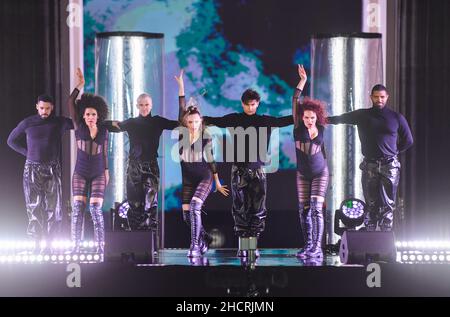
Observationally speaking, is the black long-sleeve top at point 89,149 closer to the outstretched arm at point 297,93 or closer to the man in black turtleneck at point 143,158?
the man in black turtleneck at point 143,158

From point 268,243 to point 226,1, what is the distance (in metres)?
2.30

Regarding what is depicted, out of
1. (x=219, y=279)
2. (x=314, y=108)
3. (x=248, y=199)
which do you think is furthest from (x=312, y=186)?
(x=219, y=279)

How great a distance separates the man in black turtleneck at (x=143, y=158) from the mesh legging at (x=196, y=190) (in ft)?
0.88

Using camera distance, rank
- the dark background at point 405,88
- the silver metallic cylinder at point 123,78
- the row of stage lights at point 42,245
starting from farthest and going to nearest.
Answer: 1. the dark background at point 405,88
2. the silver metallic cylinder at point 123,78
3. the row of stage lights at point 42,245

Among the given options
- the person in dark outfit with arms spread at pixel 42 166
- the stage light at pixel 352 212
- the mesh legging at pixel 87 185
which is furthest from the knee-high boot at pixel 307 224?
the person in dark outfit with arms spread at pixel 42 166

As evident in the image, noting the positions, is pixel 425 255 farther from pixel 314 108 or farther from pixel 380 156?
pixel 314 108

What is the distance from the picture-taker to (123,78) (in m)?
7.69

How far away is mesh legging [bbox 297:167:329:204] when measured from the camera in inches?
290

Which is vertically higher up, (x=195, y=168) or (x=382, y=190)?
(x=195, y=168)

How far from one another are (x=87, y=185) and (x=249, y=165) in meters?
1.32

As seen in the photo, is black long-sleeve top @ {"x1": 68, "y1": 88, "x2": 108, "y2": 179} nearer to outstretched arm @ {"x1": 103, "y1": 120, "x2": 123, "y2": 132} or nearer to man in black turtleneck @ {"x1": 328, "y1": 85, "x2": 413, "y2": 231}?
outstretched arm @ {"x1": 103, "y1": 120, "x2": 123, "y2": 132}

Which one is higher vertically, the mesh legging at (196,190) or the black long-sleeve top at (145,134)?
the black long-sleeve top at (145,134)

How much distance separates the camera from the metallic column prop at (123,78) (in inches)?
302

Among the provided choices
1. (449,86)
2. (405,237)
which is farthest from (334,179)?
(449,86)
